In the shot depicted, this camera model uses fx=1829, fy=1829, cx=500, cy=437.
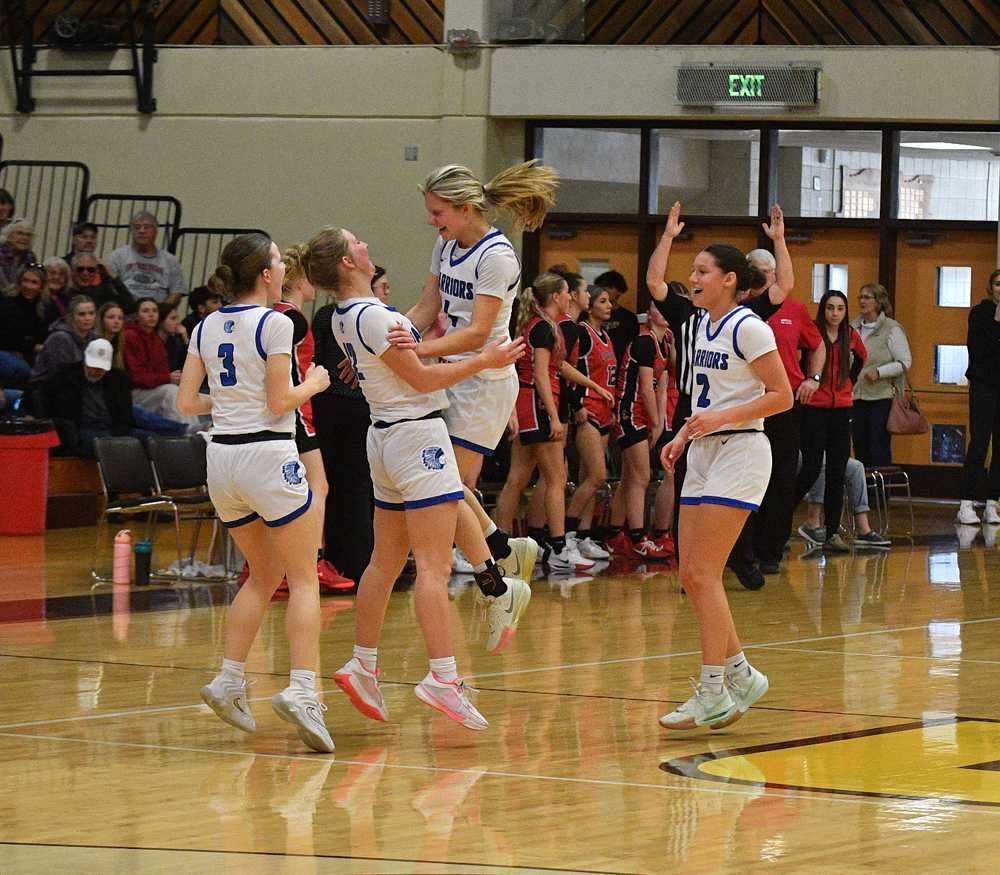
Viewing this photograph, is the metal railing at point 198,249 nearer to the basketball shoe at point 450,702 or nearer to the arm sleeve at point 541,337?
the arm sleeve at point 541,337

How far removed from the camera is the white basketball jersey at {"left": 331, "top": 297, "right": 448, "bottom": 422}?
595 cm

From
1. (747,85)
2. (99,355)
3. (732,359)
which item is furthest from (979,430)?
(732,359)

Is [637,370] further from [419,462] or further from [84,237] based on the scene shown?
[84,237]

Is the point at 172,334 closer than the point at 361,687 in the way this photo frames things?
No

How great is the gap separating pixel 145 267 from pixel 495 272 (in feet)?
34.6

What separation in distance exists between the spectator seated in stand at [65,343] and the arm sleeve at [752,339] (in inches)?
329

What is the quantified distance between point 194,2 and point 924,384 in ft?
26.9

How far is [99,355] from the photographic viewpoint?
13312 millimetres

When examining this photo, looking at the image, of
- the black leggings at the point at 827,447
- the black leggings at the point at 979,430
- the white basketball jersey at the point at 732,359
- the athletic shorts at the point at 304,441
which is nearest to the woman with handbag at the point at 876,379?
the black leggings at the point at 979,430

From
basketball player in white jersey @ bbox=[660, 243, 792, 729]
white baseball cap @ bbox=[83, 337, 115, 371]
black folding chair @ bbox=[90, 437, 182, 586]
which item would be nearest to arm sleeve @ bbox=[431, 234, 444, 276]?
basketball player in white jersey @ bbox=[660, 243, 792, 729]

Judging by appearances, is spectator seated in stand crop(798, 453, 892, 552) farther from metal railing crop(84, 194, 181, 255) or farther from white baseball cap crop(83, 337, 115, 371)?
metal railing crop(84, 194, 181, 255)

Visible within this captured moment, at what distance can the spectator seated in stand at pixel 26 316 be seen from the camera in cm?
1468

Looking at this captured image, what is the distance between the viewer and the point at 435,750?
5922 millimetres

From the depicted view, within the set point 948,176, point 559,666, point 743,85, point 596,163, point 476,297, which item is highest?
point 743,85
